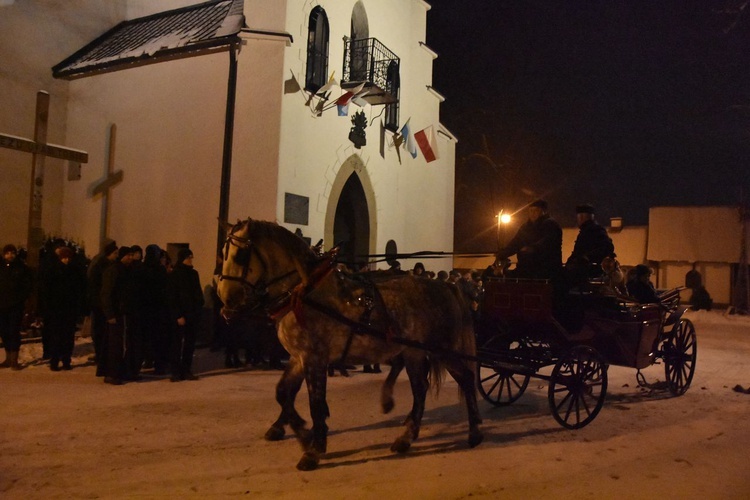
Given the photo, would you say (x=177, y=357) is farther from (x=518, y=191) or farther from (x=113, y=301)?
(x=518, y=191)

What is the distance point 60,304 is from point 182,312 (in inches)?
74.0

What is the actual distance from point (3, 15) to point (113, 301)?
8.89 metres

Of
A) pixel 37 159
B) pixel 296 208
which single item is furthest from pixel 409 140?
pixel 37 159

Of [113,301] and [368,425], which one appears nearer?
[368,425]

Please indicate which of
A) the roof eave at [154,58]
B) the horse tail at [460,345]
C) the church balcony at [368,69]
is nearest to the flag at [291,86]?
the roof eave at [154,58]

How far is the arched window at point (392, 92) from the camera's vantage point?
1566 cm

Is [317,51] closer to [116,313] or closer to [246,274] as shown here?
[116,313]

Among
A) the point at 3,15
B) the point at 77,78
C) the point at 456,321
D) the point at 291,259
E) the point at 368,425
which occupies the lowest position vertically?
the point at 368,425

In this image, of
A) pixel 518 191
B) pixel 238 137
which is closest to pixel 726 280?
pixel 518 191

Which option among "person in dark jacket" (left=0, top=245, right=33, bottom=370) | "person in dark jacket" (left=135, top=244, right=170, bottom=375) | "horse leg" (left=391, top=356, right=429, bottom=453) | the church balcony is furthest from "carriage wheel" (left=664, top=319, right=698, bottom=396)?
"person in dark jacket" (left=0, top=245, right=33, bottom=370)

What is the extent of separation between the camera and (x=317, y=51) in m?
13.2

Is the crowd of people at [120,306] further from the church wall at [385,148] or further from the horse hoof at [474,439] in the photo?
the horse hoof at [474,439]

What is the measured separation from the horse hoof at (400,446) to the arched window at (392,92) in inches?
447

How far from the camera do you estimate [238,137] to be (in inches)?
484
